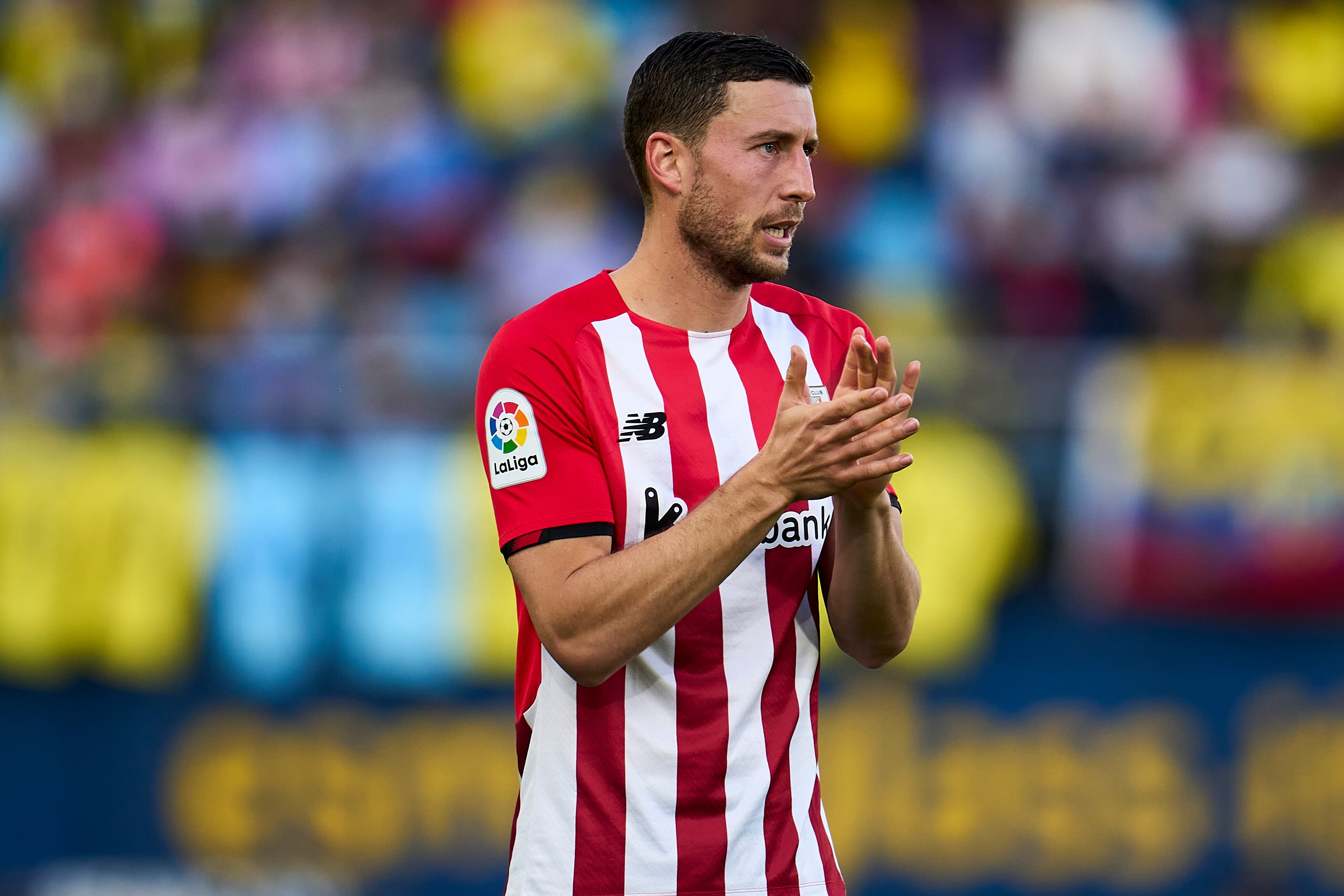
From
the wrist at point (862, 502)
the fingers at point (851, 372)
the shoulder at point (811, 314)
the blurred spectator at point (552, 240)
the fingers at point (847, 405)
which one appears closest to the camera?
the fingers at point (847, 405)

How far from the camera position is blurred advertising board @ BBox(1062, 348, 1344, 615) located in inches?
242

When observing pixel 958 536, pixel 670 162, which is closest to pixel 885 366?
pixel 670 162

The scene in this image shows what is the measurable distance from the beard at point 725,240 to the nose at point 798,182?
0.03m

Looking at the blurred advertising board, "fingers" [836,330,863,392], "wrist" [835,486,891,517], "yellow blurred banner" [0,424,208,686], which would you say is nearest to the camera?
"fingers" [836,330,863,392]

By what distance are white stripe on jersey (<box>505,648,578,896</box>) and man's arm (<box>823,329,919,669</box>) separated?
54 centimetres

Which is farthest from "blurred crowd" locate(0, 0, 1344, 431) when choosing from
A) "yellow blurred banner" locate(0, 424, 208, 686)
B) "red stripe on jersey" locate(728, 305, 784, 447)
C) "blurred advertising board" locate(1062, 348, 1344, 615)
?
"red stripe on jersey" locate(728, 305, 784, 447)

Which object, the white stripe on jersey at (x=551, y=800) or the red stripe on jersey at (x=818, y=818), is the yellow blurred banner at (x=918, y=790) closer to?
the red stripe on jersey at (x=818, y=818)

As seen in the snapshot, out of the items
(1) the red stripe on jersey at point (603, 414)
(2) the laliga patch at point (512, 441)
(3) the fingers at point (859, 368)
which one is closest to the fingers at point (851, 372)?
(3) the fingers at point (859, 368)

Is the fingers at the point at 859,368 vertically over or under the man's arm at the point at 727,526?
over

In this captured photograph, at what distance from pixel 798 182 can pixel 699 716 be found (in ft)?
3.19

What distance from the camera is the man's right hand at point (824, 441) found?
252cm

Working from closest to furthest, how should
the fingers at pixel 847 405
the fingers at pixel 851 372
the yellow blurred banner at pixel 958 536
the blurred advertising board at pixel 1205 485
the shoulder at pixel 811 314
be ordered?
the fingers at pixel 847 405
the fingers at pixel 851 372
the shoulder at pixel 811 314
the blurred advertising board at pixel 1205 485
the yellow blurred banner at pixel 958 536

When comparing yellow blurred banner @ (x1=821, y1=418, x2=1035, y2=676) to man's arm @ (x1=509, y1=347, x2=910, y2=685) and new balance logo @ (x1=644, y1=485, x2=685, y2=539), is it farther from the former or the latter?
man's arm @ (x1=509, y1=347, x2=910, y2=685)

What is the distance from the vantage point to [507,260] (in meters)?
8.07
